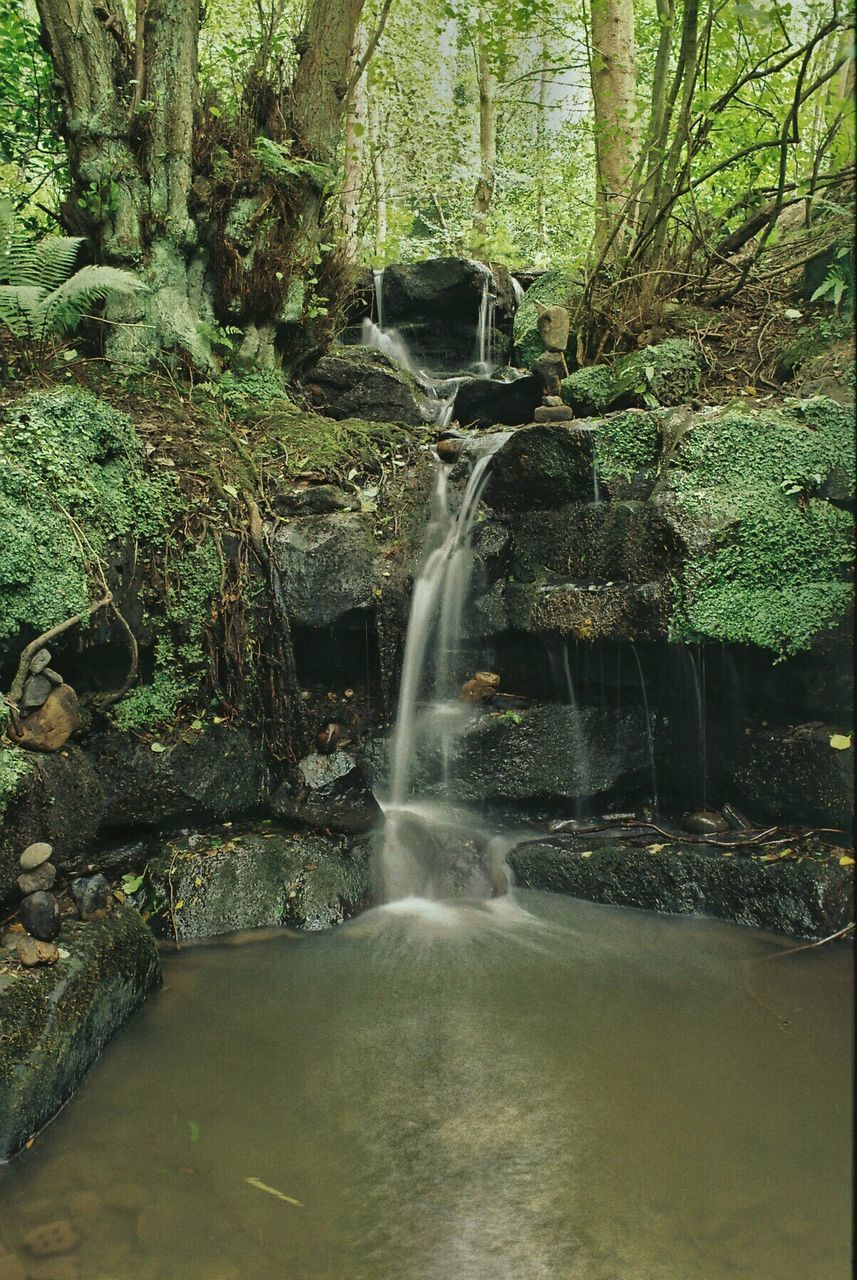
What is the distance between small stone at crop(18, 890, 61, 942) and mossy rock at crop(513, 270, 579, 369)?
697 centimetres

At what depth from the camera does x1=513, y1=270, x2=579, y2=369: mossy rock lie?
9.21m

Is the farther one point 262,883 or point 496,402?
point 496,402

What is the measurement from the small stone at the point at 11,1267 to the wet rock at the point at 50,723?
2.71m

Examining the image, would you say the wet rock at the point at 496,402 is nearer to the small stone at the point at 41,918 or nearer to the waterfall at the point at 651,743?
the waterfall at the point at 651,743

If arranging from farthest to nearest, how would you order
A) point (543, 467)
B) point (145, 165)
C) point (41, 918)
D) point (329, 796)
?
1. point (145, 165)
2. point (543, 467)
3. point (329, 796)
4. point (41, 918)

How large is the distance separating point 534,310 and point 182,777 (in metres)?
6.55

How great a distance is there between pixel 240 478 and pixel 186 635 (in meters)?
1.27

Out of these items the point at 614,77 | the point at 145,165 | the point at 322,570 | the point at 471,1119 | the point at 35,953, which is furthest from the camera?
the point at 614,77

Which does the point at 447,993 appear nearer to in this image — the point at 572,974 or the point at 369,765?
the point at 572,974

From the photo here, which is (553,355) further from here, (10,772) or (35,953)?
(35,953)

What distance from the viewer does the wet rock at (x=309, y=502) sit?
6.29 meters

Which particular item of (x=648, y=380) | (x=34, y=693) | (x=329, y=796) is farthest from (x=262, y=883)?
(x=648, y=380)

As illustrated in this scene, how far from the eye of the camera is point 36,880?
4410mm

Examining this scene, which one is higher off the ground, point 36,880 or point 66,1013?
point 36,880
